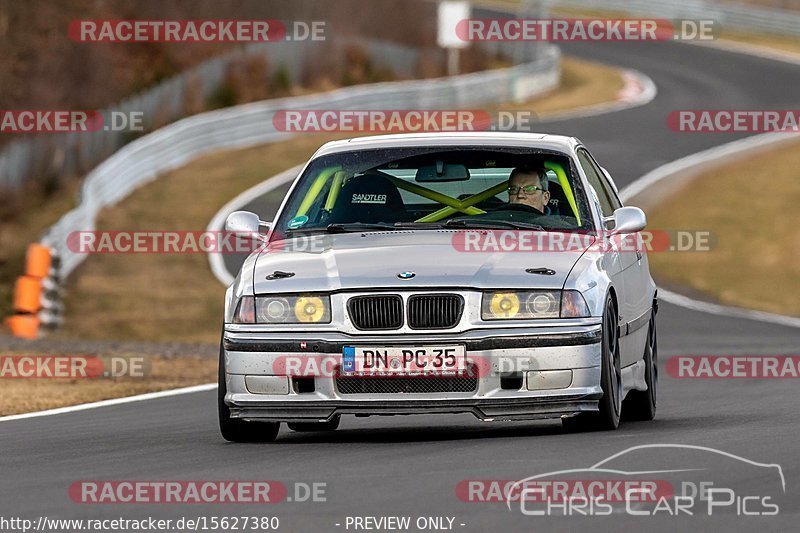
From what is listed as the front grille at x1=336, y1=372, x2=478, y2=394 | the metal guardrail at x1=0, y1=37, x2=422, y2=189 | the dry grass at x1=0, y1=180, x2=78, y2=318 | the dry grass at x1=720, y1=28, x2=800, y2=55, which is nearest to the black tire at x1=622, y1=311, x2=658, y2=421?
the front grille at x1=336, y1=372, x2=478, y2=394

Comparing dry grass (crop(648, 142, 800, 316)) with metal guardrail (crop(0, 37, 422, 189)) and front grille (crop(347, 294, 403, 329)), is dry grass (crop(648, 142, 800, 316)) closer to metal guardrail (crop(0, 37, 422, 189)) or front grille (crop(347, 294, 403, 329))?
metal guardrail (crop(0, 37, 422, 189))

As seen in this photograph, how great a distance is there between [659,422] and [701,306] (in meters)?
13.5

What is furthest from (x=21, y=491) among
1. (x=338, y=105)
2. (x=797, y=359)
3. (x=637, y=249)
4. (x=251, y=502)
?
(x=338, y=105)

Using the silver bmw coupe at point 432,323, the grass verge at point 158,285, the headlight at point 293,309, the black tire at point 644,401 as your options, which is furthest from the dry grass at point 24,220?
the headlight at point 293,309

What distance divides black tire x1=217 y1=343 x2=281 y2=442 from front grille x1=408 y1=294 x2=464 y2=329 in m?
1.02

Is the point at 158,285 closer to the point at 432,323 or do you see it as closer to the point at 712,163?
the point at 712,163

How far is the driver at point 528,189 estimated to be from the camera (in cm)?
950

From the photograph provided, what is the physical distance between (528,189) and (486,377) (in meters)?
1.60

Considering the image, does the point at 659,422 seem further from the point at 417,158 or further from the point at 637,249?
the point at 417,158

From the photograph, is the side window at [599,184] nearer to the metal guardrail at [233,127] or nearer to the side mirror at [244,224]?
the side mirror at [244,224]

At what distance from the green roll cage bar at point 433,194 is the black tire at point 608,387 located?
91cm

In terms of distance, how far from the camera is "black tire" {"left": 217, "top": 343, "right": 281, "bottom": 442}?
28.7ft

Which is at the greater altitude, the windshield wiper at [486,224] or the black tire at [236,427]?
the windshield wiper at [486,224]

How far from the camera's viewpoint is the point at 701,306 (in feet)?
75.3
